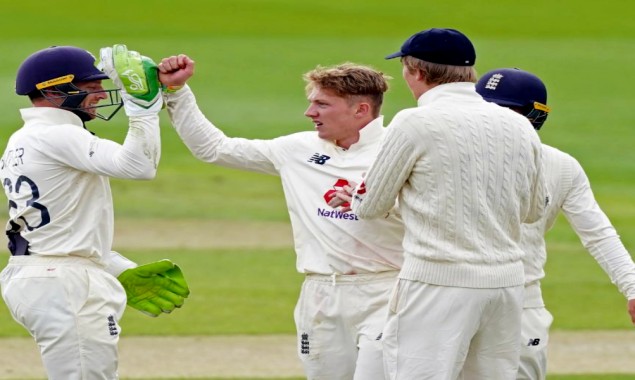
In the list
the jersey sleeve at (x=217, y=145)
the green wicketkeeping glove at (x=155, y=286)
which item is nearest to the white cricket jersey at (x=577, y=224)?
the jersey sleeve at (x=217, y=145)

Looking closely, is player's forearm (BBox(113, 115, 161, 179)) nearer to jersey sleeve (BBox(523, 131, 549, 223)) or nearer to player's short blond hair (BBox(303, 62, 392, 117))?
player's short blond hair (BBox(303, 62, 392, 117))

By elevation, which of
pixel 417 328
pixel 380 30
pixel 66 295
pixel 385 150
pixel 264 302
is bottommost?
pixel 380 30

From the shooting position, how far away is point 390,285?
5.50 m

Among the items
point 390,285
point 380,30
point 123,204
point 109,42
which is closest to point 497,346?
point 390,285

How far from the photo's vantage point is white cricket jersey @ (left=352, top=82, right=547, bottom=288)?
4777 mm

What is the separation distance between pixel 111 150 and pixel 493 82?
1.76m

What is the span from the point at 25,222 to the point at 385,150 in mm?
1651

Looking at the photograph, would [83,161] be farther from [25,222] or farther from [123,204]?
[123,204]

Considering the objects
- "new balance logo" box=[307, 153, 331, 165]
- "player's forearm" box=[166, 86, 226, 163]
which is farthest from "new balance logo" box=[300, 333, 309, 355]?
"player's forearm" box=[166, 86, 226, 163]

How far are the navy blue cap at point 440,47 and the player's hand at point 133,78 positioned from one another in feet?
3.61

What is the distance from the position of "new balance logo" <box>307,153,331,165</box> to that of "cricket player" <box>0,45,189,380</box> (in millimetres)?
699

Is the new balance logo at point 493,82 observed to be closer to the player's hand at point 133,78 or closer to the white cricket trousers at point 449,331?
the white cricket trousers at point 449,331

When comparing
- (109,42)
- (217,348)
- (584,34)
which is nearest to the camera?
(217,348)

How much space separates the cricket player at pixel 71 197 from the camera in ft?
17.5
